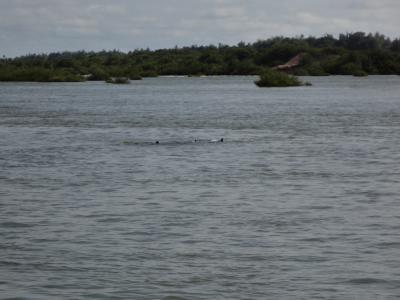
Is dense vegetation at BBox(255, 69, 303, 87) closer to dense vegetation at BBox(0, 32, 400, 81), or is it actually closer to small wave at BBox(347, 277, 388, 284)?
dense vegetation at BBox(0, 32, 400, 81)

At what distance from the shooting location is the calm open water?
1360 cm

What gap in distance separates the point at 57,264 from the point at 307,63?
566ft

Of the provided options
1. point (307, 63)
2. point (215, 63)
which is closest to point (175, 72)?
point (215, 63)

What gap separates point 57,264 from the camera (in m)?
14.7

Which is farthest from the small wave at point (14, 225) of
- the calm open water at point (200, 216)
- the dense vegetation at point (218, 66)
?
the dense vegetation at point (218, 66)

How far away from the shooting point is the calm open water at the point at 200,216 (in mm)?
13602

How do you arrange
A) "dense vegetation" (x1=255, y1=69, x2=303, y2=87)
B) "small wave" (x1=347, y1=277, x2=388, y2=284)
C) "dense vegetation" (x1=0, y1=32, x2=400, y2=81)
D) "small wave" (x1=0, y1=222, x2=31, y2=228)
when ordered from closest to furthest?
1. "small wave" (x1=347, y1=277, x2=388, y2=284)
2. "small wave" (x1=0, y1=222, x2=31, y2=228)
3. "dense vegetation" (x1=255, y1=69, x2=303, y2=87)
4. "dense vegetation" (x1=0, y1=32, x2=400, y2=81)

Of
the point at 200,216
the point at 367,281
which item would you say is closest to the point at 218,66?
the point at 200,216

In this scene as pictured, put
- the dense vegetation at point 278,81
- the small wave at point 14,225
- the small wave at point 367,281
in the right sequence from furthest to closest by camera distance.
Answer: the dense vegetation at point 278,81
the small wave at point 14,225
the small wave at point 367,281

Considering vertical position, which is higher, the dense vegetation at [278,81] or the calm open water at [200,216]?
the dense vegetation at [278,81]

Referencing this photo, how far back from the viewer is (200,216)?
18.9 m

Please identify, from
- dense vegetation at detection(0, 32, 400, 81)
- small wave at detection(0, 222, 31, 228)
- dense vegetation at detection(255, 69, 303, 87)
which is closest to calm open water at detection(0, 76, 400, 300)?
small wave at detection(0, 222, 31, 228)

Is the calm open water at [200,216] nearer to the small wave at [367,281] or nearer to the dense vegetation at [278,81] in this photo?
the small wave at [367,281]

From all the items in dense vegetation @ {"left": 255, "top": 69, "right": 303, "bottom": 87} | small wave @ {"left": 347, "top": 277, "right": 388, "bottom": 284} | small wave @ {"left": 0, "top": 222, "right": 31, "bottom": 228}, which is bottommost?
small wave @ {"left": 347, "top": 277, "right": 388, "bottom": 284}
